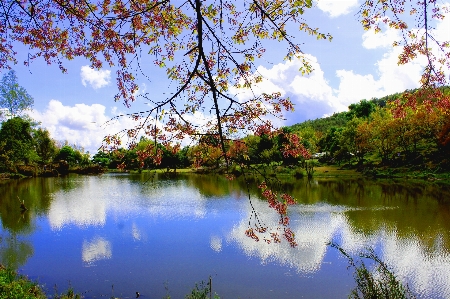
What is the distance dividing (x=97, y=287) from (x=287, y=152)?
21.9ft

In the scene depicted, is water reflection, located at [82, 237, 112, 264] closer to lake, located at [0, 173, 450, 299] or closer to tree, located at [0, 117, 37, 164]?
lake, located at [0, 173, 450, 299]

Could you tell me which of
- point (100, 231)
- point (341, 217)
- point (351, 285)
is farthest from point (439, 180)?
point (100, 231)

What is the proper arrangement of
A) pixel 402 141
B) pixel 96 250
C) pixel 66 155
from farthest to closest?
1. pixel 66 155
2. pixel 402 141
3. pixel 96 250

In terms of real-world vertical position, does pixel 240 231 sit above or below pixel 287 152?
below

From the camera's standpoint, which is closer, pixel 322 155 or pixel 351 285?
pixel 351 285

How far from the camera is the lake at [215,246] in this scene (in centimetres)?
841

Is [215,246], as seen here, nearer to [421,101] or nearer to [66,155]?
[421,101]

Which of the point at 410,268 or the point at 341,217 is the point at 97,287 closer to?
the point at 410,268

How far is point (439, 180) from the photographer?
28.9 meters

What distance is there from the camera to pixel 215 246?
11531 mm

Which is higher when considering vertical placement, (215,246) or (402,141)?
(402,141)

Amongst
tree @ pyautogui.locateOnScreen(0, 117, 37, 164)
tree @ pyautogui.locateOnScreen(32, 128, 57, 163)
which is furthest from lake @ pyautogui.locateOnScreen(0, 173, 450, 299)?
tree @ pyautogui.locateOnScreen(32, 128, 57, 163)

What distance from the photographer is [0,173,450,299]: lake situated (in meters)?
8.41

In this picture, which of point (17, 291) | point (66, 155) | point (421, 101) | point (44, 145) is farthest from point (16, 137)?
point (421, 101)
